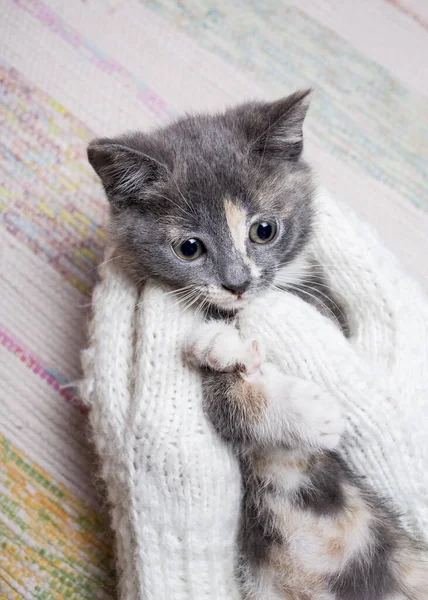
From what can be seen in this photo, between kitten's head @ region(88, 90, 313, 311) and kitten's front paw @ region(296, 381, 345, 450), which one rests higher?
kitten's head @ region(88, 90, 313, 311)

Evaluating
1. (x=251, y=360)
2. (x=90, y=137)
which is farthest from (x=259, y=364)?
(x=90, y=137)

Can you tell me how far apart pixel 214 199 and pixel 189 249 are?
0.34ft

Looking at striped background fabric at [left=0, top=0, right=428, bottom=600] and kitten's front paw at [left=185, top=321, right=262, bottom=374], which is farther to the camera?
striped background fabric at [left=0, top=0, right=428, bottom=600]

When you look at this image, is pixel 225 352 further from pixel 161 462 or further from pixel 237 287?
pixel 161 462

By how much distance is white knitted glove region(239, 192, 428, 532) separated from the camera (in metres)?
1.11

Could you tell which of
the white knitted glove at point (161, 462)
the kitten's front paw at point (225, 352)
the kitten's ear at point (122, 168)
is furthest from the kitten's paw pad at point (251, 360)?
the kitten's ear at point (122, 168)

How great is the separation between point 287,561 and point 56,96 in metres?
1.27

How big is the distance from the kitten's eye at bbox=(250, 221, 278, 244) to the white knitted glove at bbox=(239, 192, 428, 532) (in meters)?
0.12

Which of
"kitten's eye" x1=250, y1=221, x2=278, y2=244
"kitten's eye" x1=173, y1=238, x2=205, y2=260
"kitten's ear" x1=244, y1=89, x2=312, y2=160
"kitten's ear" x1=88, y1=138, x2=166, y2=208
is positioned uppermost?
"kitten's ear" x1=244, y1=89, x2=312, y2=160

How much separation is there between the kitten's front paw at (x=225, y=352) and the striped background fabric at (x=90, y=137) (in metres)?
0.45

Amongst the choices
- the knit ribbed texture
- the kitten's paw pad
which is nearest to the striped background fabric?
the knit ribbed texture

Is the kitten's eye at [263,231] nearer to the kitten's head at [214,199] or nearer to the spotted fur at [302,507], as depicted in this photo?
the kitten's head at [214,199]

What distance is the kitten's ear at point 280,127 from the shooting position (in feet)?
3.46

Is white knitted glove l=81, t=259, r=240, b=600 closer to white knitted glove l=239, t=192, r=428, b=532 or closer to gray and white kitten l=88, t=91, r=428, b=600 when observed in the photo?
gray and white kitten l=88, t=91, r=428, b=600
